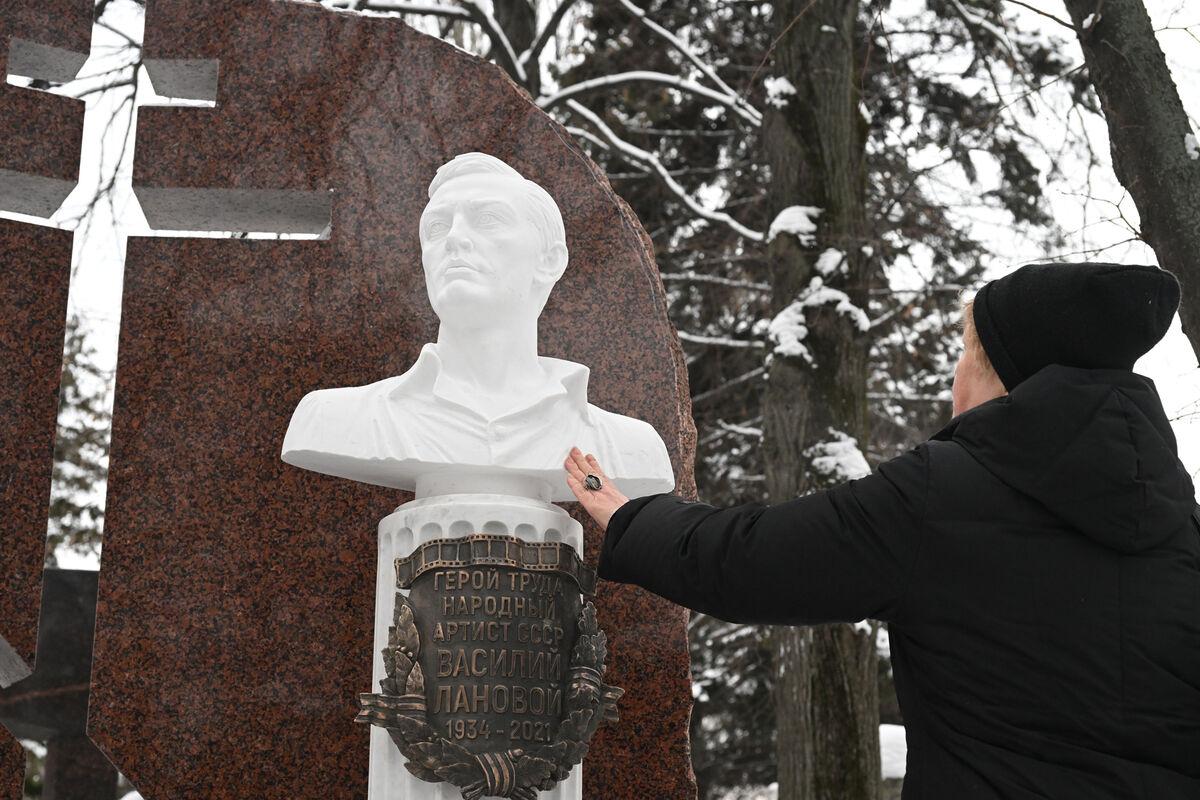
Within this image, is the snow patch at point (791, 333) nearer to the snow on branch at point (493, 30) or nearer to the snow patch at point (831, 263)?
the snow patch at point (831, 263)

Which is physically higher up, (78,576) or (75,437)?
(75,437)

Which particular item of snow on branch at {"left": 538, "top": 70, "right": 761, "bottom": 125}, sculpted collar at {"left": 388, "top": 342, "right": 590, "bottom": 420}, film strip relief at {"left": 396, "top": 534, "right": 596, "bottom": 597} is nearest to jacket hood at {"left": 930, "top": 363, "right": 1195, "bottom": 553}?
film strip relief at {"left": 396, "top": 534, "right": 596, "bottom": 597}

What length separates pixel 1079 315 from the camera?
2533 mm

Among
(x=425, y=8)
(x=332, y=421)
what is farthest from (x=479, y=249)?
(x=425, y=8)

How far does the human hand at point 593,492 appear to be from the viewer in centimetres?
327

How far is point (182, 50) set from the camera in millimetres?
5512

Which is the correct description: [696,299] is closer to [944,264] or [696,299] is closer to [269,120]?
[944,264]

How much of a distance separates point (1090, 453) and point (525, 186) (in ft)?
7.74

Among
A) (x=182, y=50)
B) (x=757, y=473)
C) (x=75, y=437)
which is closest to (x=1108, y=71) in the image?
(x=182, y=50)

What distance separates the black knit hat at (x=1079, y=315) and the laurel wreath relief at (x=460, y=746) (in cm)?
168

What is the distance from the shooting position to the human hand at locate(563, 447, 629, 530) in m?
3.27

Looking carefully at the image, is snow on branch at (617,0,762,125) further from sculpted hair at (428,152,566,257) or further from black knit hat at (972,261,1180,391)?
black knit hat at (972,261,1180,391)

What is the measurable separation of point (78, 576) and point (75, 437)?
8343 millimetres

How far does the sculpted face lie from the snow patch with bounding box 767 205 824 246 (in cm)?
410
